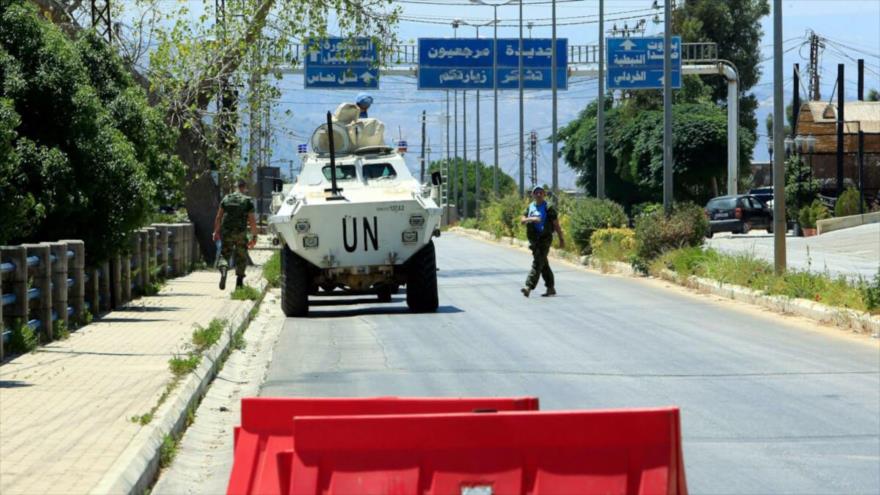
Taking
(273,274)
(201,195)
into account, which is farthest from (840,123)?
(273,274)

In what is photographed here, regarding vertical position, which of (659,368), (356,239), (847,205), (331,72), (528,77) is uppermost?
(528,77)

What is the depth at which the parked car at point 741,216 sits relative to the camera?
5825cm

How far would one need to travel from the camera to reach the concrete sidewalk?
9.02m

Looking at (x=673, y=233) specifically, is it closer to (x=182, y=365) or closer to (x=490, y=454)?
(x=182, y=365)

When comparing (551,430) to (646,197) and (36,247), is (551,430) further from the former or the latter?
(646,197)

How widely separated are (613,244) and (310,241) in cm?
1544

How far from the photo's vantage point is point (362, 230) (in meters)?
23.1

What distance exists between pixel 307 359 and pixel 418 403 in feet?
35.9

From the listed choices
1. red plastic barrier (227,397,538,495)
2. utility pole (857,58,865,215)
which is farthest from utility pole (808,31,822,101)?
red plastic barrier (227,397,538,495)

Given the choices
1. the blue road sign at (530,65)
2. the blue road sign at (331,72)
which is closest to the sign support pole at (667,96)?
the blue road sign at (331,72)

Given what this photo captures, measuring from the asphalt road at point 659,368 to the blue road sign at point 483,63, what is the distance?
3407cm

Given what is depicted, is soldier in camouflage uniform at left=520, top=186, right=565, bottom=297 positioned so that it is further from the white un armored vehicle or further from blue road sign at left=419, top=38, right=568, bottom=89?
blue road sign at left=419, top=38, right=568, bottom=89

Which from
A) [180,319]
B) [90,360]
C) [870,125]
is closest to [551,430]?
[90,360]

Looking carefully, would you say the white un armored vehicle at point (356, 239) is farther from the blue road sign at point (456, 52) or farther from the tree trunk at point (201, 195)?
the blue road sign at point (456, 52)
